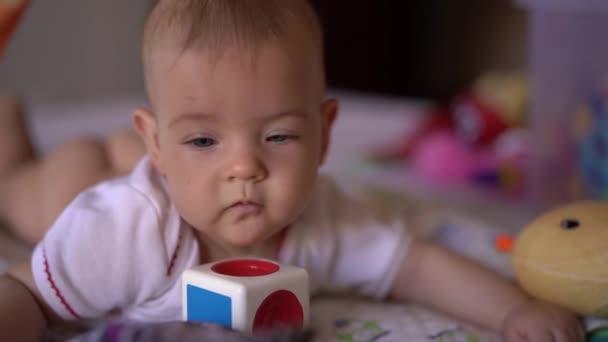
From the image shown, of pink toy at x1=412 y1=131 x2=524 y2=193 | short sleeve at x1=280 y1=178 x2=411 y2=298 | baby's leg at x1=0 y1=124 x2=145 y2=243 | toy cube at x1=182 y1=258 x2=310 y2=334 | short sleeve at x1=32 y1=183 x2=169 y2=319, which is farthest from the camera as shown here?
pink toy at x1=412 y1=131 x2=524 y2=193

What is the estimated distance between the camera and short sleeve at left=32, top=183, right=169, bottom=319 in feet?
2.41

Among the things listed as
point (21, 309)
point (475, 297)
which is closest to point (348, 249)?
point (475, 297)

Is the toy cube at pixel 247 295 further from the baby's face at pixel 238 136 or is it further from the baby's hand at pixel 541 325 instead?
the baby's hand at pixel 541 325

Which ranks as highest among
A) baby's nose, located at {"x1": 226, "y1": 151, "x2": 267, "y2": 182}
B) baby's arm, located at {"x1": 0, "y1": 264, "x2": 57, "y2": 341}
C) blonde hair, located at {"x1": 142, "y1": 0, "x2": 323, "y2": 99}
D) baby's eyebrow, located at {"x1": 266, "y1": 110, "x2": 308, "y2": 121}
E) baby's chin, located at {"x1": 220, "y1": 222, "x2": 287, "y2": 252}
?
blonde hair, located at {"x1": 142, "y1": 0, "x2": 323, "y2": 99}

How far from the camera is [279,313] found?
0.68 m

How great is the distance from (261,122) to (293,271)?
0.14 meters

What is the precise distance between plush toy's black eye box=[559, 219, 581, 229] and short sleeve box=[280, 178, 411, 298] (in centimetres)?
19

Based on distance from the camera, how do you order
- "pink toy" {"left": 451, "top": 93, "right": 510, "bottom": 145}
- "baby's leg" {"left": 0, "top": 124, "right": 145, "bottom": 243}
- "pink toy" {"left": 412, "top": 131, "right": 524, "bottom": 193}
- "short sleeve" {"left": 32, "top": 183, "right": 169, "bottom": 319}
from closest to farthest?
"short sleeve" {"left": 32, "top": 183, "right": 169, "bottom": 319} < "baby's leg" {"left": 0, "top": 124, "right": 145, "bottom": 243} < "pink toy" {"left": 412, "top": 131, "right": 524, "bottom": 193} < "pink toy" {"left": 451, "top": 93, "right": 510, "bottom": 145}

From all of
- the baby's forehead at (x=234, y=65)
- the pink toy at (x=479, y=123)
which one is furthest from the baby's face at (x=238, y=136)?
the pink toy at (x=479, y=123)

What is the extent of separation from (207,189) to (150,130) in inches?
4.5

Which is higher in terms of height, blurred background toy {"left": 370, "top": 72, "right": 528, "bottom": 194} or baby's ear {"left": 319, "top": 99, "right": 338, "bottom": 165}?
baby's ear {"left": 319, "top": 99, "right": 338, "bottom": 165}

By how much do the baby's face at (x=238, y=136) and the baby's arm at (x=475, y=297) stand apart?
212mm

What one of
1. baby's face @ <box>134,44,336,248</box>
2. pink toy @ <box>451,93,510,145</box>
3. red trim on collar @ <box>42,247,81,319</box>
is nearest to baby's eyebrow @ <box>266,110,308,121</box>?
baby's face @ <box>134,44,336,248</box>

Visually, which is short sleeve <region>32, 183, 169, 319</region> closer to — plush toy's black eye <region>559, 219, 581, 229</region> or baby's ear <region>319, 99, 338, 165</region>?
baby's ear <region>319, 99, 338, 165</region>
